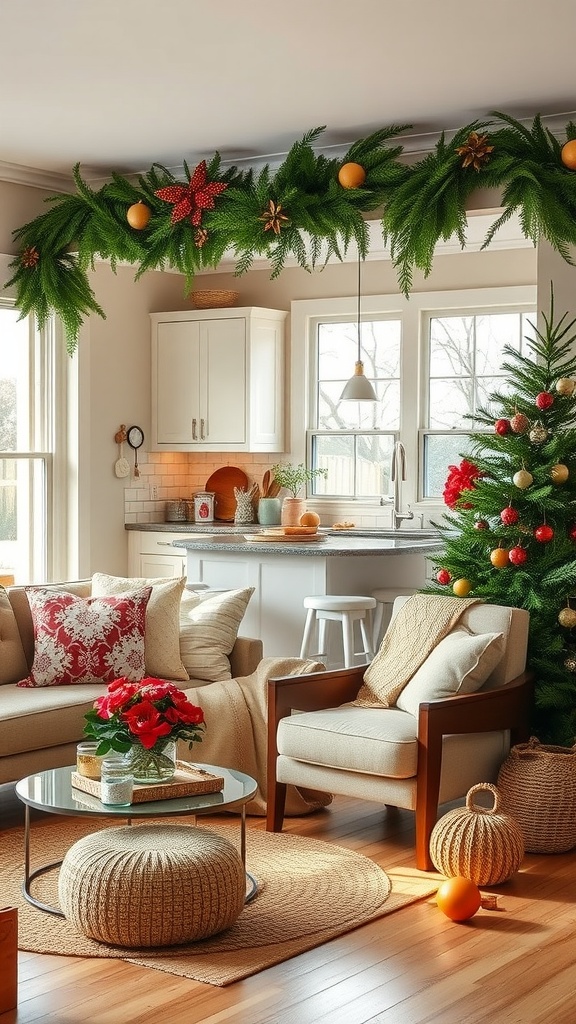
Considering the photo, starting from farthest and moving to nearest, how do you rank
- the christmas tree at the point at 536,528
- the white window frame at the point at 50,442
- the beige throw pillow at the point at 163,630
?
the white window frame at the point at 50,442
the beige throw pillow at the point at 163,630
the christmas tree at the point at 536,528

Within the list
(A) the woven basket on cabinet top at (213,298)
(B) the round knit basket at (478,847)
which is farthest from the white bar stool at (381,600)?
(A) the woven basket on cabinet top at (213,298)

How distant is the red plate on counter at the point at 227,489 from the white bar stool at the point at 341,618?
92.0 inches

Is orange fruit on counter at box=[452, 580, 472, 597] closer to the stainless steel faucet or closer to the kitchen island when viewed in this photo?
the kitchen island

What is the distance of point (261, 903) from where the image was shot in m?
3.96

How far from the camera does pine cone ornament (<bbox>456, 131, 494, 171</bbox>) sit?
17.5ft

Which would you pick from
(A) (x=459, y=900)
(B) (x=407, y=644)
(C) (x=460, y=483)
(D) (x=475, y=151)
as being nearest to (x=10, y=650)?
(B) (x=407, y=644)

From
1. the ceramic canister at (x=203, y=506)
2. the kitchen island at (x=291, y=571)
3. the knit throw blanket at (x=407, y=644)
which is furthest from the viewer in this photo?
the ceramic canister at (x=203, y=506)

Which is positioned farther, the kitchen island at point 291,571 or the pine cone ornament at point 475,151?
the kitchen island at point 291,571

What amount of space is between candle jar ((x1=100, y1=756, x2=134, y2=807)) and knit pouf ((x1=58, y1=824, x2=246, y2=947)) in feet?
0.42

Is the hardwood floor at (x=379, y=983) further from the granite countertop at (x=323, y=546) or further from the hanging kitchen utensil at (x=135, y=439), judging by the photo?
the hanging kitchen utensil at (x=135, y=439)

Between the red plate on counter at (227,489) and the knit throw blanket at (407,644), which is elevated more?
the red plate on counter at (227,489)

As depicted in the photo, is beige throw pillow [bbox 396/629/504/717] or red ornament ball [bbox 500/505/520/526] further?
red ornament ball [bbox 500/505/520/526]

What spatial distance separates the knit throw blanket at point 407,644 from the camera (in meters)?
4.93

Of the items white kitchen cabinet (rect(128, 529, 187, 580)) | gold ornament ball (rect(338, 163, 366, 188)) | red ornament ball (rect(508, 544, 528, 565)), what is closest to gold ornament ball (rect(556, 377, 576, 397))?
red ornament ball (rect(508, 544, 528, 565))
